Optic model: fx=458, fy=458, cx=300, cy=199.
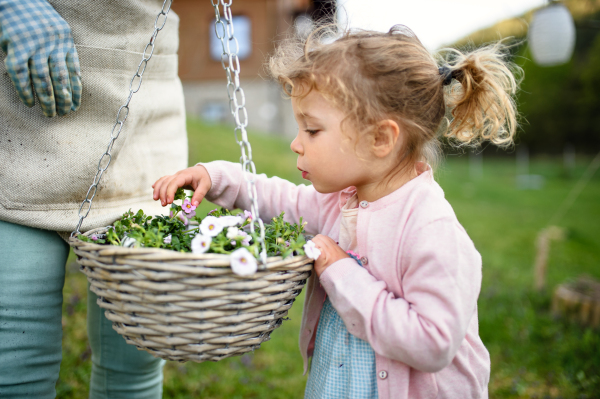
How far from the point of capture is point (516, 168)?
55.0 feet

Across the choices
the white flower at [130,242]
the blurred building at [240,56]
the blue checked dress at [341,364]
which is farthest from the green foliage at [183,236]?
the blurred building at [240,56]

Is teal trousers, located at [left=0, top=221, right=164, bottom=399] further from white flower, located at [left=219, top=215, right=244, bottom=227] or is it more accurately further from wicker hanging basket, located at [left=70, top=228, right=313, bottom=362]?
white flower, located at [left=219, top=215, right=244, bottom=227]

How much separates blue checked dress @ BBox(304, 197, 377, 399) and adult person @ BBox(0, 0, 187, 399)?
882 millimetres

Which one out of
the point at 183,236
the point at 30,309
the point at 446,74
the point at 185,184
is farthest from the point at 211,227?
the point at 446,74

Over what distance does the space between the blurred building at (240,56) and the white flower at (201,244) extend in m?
12.2

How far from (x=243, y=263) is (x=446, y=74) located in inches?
39.2

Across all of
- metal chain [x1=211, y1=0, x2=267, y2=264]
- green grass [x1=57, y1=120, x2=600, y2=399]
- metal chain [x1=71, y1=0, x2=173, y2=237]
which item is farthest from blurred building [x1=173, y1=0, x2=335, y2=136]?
metal chain [x1=211, y1=0, x2=267, y2=264]

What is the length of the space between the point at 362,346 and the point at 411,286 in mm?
269

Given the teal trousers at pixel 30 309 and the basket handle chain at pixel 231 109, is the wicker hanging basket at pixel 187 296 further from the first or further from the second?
the teal trousers at pixel 30 309

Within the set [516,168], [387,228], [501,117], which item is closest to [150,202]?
[387,228]

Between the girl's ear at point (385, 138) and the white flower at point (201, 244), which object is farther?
the girl's ear at point (385, 138)

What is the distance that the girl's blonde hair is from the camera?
1.52 m

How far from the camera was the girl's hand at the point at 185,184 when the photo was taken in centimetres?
170

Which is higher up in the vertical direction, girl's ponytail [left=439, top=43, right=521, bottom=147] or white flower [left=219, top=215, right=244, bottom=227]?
girl's ponytail [left=439, top=43, right=521, bottom=147]
